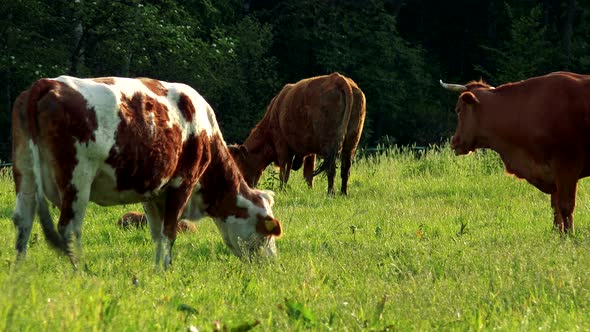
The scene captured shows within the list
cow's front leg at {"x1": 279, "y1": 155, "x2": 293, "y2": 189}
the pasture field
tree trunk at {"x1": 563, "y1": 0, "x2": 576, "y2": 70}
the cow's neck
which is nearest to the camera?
the pasture field

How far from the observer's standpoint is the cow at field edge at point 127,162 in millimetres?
8156

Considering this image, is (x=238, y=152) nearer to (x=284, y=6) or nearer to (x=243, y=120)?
(x=243, y=120)

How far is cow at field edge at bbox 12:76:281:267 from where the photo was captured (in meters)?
8.16

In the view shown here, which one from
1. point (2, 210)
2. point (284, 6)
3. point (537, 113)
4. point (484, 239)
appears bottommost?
point (284, 6)

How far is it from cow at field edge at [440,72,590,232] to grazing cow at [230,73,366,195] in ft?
15.8

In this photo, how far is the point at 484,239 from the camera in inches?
416

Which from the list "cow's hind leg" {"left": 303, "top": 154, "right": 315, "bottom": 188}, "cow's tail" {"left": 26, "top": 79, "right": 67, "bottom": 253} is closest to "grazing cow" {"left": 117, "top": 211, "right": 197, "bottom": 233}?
"cow's tail" {"left": 26, "top": 79, "right": 67, "bottom": 253}

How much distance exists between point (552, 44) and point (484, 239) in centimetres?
4241

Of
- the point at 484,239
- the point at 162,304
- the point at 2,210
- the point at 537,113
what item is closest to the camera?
the point at 162,304

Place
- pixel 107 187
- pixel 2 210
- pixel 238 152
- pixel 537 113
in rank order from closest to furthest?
pixel 107 187
pixel 537 113
pixel 2 210
pixel 238 152

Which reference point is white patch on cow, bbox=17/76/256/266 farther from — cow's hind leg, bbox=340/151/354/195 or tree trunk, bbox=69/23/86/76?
tree trunk, bbox=69/23/86/76

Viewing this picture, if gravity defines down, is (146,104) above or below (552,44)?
above

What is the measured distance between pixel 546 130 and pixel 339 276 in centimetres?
366

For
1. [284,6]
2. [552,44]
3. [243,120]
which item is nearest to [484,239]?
[243,120]
